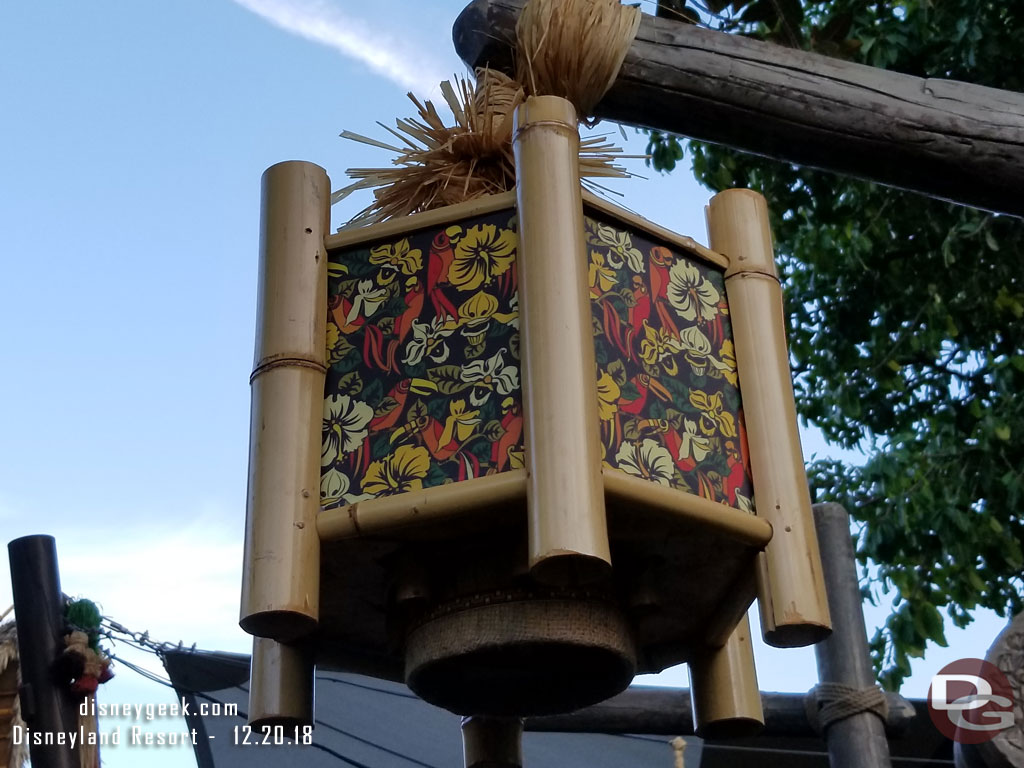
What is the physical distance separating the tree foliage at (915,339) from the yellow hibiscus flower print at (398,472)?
133 inches

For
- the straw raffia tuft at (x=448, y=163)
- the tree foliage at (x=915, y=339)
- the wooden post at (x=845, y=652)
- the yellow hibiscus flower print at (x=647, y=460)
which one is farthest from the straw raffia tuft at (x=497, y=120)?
the tree foliage at (x=915, y=339)

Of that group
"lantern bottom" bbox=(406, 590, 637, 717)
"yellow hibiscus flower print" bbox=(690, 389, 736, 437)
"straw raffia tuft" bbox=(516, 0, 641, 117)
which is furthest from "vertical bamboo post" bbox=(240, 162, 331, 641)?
"yellow hibiscus flower print" bbox=(690, 389, 736, 437)

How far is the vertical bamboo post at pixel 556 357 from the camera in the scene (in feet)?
5.24

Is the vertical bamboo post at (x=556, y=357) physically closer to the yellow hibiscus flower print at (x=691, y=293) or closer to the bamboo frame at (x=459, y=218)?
the bamboo frame at (x=459, y=218)

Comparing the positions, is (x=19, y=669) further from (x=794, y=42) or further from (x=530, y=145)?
(x=794, y=42)

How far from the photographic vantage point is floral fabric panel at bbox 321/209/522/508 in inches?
68.8

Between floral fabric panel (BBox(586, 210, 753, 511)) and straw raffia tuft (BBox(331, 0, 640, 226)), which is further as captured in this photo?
straw raffia tuft (BBox(331, 0, 640, 226))

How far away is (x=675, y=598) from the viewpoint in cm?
199

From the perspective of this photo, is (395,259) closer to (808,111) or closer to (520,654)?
(520,654)

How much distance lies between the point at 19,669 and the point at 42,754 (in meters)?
0.27

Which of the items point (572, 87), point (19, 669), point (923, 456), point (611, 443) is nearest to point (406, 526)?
point (611, 443)

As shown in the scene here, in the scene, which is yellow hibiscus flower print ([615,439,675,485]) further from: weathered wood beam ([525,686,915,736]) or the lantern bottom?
weathered wood beam ([525,686,915,736])

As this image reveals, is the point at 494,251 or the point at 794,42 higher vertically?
the point at 794,42

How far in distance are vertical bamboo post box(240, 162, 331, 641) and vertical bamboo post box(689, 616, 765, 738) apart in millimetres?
659
